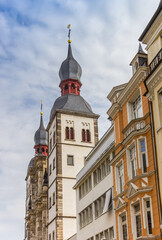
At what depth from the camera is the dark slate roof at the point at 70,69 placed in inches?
2640

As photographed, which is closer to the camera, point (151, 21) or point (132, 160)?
point (151, 21)

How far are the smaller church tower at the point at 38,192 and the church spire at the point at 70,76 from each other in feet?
46.8

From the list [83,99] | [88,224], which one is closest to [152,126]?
[88,224]

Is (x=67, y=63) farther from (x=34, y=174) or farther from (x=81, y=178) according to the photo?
(x=81, y=178)

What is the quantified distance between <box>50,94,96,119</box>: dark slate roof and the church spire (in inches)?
84.0

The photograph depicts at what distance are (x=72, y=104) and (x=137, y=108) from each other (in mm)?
35442

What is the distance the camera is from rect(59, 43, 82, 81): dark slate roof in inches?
2640

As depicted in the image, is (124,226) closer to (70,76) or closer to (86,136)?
(86,136)

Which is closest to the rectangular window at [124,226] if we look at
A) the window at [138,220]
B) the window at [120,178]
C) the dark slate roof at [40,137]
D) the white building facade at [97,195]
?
the window at [120,178]

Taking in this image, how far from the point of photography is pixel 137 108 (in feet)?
85.4

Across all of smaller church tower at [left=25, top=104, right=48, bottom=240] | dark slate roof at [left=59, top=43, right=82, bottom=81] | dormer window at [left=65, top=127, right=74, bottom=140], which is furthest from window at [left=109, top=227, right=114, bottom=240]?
dark slate roof at [left=59, top=43, right=82, bottom=81]

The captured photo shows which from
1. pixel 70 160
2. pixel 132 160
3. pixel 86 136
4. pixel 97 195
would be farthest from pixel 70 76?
pixel 132 160

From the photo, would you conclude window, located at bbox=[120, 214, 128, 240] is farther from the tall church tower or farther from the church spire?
the church spire

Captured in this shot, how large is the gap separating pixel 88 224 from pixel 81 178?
4.29 metres
